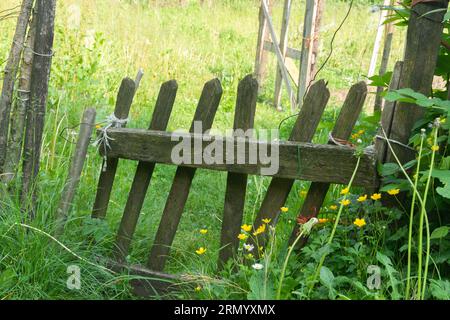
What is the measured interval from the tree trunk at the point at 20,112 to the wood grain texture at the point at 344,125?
159 centimetres

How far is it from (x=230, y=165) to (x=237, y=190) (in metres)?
0.19

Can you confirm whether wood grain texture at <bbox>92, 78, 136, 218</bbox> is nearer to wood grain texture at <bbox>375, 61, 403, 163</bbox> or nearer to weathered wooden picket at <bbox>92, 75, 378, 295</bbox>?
weathered wooden picket at <bbox>92, 75, 378, 295</bbox>

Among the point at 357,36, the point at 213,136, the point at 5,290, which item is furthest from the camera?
the point at 357,36

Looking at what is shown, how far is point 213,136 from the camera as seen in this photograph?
351 centimetres

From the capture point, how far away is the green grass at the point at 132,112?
138 inches

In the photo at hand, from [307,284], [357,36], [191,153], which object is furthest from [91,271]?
[357,36]

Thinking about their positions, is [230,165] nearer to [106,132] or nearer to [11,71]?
[106,132]

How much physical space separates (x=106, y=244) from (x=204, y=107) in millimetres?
971

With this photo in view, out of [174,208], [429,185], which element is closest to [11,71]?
[174,208]

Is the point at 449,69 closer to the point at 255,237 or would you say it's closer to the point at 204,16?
the point at 255,237

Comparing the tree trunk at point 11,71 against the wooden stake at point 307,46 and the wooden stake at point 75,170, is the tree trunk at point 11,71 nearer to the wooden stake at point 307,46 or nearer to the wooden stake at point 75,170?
the wooden stake at point 75,170

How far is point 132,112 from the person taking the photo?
6.96 m

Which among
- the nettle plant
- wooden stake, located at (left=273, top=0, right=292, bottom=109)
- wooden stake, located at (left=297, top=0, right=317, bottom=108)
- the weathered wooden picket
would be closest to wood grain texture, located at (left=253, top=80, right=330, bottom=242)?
the weathered wooden picket
